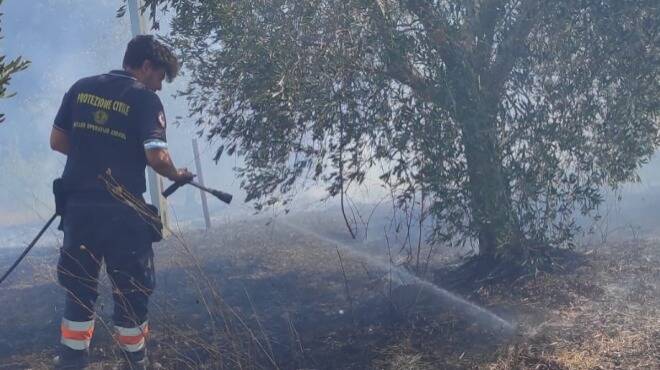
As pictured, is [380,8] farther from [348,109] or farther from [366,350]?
[366,350]

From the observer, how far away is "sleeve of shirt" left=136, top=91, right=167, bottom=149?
4.33 meters

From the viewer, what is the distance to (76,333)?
4418 mm

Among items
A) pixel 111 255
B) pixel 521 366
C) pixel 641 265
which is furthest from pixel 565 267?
pixel 111 255

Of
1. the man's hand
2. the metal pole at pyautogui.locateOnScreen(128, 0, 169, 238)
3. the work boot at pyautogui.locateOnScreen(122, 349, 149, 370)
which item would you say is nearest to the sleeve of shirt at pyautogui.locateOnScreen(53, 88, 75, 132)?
the man's hand

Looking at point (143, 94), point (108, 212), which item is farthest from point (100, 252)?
point (143, 94)

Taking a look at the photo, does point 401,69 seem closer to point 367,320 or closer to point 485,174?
point 485,174

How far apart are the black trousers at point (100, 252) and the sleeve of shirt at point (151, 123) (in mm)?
467

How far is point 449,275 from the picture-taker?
22.2 feet

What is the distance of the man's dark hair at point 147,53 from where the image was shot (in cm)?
459

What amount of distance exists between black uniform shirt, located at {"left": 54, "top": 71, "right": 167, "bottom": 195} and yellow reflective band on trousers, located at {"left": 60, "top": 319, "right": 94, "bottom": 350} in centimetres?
85

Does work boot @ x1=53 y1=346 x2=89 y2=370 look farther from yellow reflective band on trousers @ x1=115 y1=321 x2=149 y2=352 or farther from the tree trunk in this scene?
the tree trunk

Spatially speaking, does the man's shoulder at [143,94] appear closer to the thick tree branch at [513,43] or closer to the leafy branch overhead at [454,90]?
the leafy branch overhead at [454,90]

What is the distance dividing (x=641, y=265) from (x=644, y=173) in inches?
769

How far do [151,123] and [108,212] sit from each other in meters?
0.64
